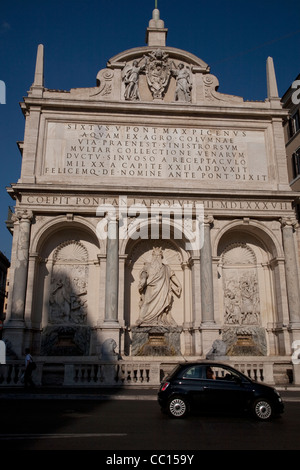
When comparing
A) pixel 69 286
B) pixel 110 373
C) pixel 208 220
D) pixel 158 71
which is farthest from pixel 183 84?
pixel 110 373

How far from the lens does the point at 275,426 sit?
8.46 m

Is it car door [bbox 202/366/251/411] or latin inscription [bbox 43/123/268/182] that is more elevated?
latin inscription [bbox 43/123/268/182]

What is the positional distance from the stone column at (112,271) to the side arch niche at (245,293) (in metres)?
5.52

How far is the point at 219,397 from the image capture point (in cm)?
938

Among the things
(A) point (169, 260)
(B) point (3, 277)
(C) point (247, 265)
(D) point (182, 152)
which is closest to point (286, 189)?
(C) point (247, 265)

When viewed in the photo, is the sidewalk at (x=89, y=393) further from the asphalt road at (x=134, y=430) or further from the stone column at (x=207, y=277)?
the stone column at (x=207, y=277)

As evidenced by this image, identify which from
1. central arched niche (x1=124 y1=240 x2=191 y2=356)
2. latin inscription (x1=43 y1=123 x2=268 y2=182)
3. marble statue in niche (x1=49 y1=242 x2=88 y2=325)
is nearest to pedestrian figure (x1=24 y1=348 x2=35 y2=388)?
marble statue in niche (x1=49 y1=242 x2=88 y2=325)

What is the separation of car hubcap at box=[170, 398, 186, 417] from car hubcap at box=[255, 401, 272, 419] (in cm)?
164

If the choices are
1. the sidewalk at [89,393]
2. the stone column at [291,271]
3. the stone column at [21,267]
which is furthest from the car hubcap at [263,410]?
the stone column at [21,267]

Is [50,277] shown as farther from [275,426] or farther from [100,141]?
[275,426]

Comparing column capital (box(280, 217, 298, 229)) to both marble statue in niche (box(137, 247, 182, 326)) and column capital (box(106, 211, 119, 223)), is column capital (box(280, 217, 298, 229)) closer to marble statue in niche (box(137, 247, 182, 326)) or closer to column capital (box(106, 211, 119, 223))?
marble statue in niche (box(137, 247, 182, 326))

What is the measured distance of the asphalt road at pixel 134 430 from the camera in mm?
6633

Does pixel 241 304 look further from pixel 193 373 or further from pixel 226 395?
pixel 226 395

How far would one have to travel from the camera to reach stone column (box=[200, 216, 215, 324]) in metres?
19.4
